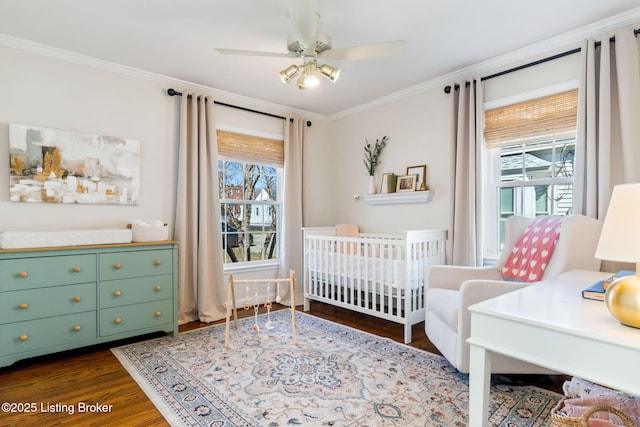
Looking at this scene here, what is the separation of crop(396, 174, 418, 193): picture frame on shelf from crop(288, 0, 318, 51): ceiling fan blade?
6.34 ft

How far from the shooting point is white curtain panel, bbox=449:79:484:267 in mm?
2938

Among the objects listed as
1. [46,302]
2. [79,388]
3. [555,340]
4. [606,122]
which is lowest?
[79,388]

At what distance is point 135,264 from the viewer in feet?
9.00

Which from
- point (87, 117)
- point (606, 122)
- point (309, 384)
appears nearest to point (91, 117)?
point (87, 117)

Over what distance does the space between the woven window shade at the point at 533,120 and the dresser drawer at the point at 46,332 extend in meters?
3.62

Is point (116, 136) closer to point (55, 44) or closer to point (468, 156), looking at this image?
point (55, 44)

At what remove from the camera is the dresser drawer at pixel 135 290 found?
2607 mm

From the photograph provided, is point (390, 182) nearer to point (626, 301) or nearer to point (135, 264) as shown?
point (135, 264)

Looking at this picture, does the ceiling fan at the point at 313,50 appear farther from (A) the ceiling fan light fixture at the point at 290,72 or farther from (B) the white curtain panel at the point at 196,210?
(B) the white curtain panel at the point at 196,210

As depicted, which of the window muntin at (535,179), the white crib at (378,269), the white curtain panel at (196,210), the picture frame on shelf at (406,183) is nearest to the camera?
the window muntin at (535,179)

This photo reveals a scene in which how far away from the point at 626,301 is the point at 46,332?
3.17 m

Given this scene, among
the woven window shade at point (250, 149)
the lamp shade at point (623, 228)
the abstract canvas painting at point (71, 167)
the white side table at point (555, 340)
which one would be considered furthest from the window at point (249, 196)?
the lamp shade at point (623, 228)

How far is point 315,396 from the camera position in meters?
1.92

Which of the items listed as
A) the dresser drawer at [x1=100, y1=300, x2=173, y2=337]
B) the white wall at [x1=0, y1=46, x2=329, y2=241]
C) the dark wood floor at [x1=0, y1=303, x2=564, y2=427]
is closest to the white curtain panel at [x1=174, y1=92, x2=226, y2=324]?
the white wall at [x1=0, y1=46, x2=329, y2=241]
